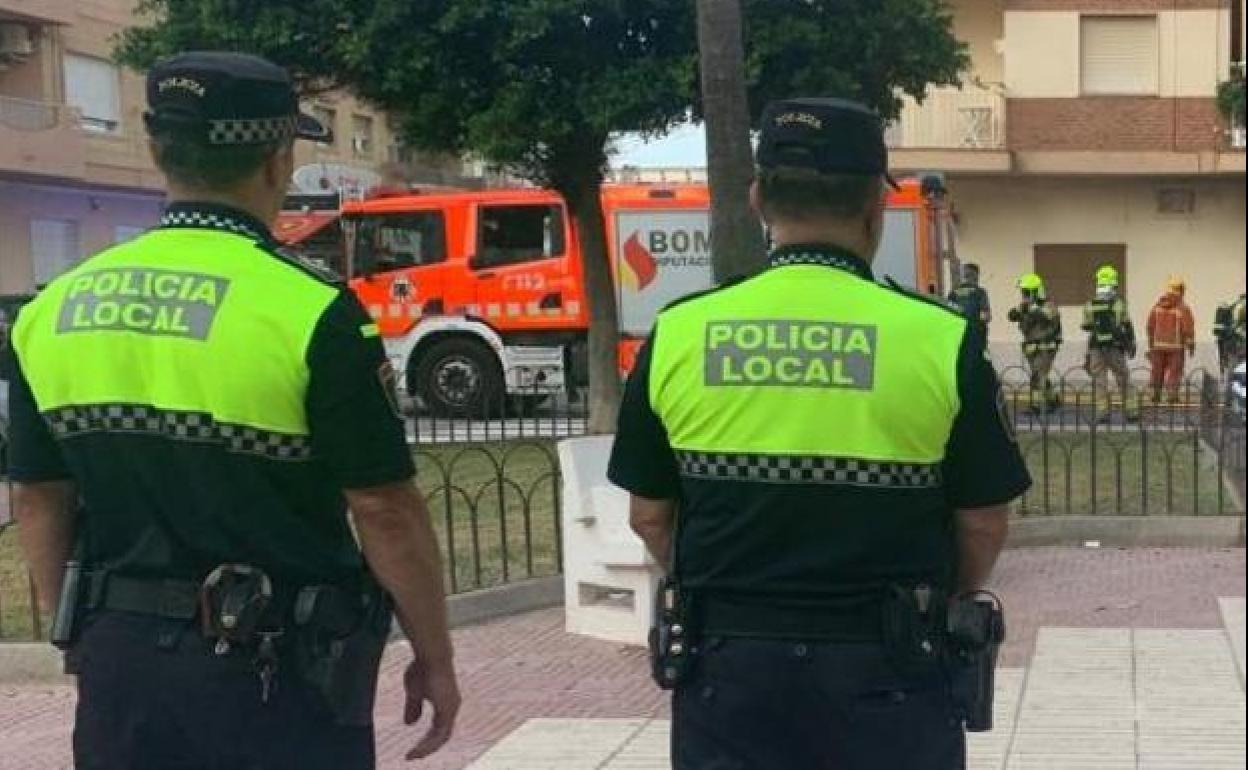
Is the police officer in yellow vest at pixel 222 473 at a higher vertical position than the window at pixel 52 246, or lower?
lower

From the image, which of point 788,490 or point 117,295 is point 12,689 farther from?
point 788,490

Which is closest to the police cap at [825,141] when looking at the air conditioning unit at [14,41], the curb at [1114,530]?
the curb at [1114,530]

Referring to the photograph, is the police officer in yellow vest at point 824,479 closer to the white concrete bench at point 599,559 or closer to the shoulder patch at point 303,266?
the shoulder patch at point 303,266

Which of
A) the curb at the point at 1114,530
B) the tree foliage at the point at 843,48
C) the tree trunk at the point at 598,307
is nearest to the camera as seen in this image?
the curb at the point at 1114,530

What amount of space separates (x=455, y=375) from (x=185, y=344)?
1579 centimetres

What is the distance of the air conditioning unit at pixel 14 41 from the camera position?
29078 millimetres

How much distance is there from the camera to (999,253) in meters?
26.0

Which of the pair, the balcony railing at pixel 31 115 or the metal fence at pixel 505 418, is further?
the balcony railing at pixel 31 115

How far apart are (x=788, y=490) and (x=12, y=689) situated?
5099mm

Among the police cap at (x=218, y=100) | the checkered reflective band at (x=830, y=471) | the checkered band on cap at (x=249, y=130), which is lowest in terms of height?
the checkered reflective band at (x=830, y=471)

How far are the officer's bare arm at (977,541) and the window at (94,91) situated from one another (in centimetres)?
3000

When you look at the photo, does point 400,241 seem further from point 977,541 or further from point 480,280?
point 977,541

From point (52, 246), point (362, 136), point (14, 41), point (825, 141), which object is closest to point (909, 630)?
point (825, 141)

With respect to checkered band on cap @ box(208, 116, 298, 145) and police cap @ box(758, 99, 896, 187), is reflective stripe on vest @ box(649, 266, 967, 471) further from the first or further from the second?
checkered band on cap @ box(208, 116, 298, 145)
